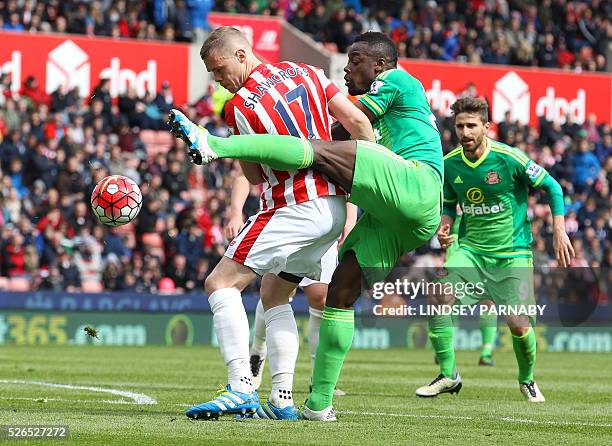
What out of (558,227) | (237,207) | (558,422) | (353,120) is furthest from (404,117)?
(558,227)

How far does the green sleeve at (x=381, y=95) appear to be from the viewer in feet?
24.6

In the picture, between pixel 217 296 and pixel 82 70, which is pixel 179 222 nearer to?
pixel 82 70

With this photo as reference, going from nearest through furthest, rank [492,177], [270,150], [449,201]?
[270,150] → [492,177] → [449,201]

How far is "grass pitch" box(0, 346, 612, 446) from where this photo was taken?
6.58m

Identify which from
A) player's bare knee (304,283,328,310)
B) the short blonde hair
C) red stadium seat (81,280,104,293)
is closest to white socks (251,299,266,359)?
player's bare knee (304,283,328,310)

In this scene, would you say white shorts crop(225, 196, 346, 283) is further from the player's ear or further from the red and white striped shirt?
the player's ear

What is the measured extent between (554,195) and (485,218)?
107cm

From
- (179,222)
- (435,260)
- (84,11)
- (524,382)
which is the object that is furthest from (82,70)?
(524,382)

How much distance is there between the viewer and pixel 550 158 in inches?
1115

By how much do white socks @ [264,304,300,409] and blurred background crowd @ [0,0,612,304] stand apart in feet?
30.5

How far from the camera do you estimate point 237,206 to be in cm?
920

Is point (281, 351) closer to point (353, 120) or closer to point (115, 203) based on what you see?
point (115, 203)

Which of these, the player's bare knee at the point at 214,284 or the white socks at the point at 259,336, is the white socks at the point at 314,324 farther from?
the player's bare knee at the point at 214,284

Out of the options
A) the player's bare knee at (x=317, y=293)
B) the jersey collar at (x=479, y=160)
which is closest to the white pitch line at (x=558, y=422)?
the player's bare knee at (x=317, y=293)
